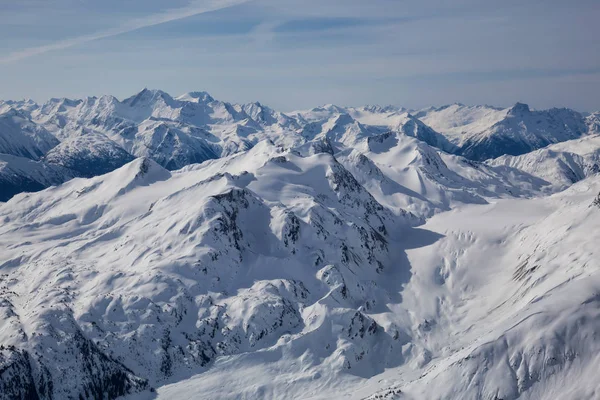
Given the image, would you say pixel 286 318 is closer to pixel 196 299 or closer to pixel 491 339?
pixel 196 299

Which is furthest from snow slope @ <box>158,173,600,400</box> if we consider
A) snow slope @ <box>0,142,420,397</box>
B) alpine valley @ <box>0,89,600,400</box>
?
snow slope @ <box>0,142,420,397</box>

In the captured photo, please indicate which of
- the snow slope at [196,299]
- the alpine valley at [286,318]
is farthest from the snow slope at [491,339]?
the snow slope at [196,299]

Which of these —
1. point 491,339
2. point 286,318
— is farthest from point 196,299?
point 491,339

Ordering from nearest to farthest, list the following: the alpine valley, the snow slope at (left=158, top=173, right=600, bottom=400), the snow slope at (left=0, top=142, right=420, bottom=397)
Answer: the snow slope at (left=158, top=173, right=600, bottom=400) < the alpine valley < the snow slope at (left=0, top=142, right=420, bottom=397)

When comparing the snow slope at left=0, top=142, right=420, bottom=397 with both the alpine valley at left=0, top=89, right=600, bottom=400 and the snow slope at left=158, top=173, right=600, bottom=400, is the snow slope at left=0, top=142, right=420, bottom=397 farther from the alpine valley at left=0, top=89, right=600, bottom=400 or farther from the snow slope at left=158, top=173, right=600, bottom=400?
the snow slope at left=158, top=173, right=600, bottom=400

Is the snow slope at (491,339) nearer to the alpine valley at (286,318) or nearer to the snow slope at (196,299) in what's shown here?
the alpine valley at (286,318)

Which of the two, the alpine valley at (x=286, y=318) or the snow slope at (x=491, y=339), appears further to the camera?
the alpine valley at (x=286, y=318)

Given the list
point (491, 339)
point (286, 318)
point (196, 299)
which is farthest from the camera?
point (196, 299)

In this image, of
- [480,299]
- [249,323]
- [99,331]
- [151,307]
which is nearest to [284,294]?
[249,323]

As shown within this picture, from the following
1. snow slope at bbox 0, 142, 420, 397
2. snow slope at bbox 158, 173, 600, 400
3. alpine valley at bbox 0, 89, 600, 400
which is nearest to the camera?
snow slope at bbox 158, 173, 600, 400

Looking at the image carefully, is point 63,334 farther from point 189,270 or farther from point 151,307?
point 189,270

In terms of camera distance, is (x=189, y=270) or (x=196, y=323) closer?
(x=196, y=323)
